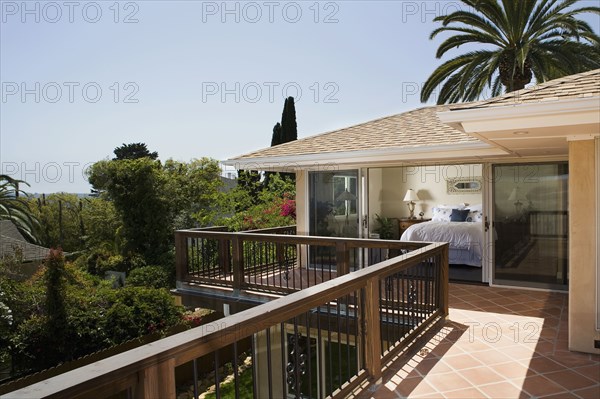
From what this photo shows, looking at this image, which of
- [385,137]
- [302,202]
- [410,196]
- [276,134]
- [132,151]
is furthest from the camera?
[132,151]

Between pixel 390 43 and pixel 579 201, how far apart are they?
7.59 meters

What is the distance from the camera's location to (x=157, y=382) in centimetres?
182


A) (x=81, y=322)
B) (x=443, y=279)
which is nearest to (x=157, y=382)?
(x=443, y=279)

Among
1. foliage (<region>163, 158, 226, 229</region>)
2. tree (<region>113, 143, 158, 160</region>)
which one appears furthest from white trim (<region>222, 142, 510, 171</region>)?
tree (<region>113, 143, 158, 160</region>)

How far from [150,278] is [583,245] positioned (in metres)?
12.4

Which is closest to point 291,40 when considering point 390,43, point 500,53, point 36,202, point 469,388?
point 390,43

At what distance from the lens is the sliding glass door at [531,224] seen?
23.4ft

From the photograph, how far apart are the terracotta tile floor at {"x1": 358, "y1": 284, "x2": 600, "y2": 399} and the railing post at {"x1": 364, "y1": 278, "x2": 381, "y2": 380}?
0.16 metres

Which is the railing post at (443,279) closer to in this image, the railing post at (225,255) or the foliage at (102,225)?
the railing post at (225,255)

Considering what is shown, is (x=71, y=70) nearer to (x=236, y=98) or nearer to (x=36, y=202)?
(x=236, y=98)

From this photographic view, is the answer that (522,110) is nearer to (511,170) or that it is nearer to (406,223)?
(511,170)

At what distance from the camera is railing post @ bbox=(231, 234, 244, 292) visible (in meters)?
7.24

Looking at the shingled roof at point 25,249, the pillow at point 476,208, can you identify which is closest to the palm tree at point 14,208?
the shingled roof at point 25,249

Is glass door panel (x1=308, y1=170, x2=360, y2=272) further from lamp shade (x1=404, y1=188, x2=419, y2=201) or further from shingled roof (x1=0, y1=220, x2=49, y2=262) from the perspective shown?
shingled roof (x1=0, y1=220, x2=49, y2=262)
